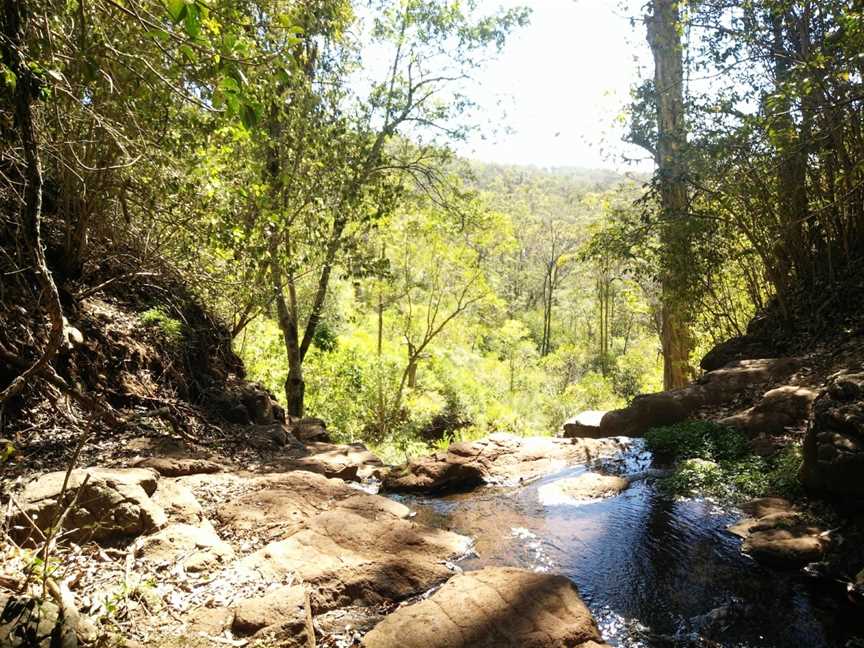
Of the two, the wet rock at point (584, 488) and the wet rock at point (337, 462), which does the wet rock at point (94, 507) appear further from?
the wet rock at point (584, 488)

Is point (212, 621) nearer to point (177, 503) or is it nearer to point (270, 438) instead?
point (177, 503)

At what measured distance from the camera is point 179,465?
5.68 m

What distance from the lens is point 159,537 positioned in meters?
3.92

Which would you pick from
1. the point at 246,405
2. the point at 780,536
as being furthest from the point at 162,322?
the point at 780,536

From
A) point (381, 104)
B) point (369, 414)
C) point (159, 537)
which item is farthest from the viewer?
point (369, 414)

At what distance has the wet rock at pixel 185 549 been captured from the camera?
375 centimetres

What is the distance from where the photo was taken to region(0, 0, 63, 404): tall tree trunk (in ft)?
7.36

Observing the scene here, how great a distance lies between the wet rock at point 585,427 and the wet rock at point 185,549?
25.1 feet

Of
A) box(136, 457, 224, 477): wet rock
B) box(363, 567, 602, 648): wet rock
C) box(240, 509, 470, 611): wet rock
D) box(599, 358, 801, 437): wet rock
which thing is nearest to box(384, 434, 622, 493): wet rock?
box(599, 358, 801, 437): wet rock

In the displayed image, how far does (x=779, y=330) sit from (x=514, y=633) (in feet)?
31.0

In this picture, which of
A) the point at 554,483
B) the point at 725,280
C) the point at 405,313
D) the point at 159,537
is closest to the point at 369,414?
the point at 405,313

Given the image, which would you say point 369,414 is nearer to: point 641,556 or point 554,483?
point 554,483

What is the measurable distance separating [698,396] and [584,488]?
10.9ft

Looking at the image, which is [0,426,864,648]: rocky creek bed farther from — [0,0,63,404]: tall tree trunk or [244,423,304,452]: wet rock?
[244,423,304,452]: wet rock
